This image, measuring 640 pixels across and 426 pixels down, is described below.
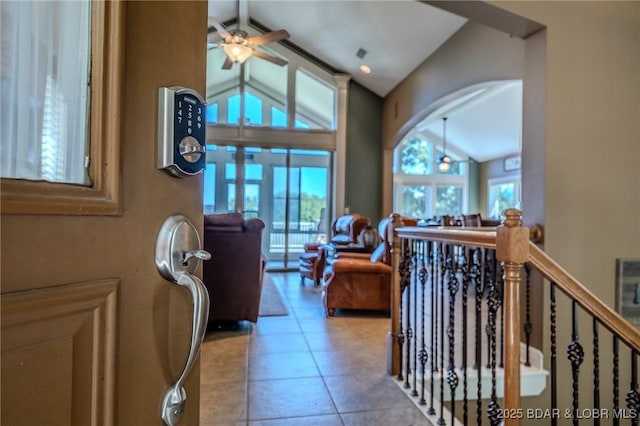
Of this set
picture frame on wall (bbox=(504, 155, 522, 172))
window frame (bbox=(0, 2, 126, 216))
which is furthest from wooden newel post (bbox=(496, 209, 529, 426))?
picture frame on wall (bbox=(504, 155, 522, 172))

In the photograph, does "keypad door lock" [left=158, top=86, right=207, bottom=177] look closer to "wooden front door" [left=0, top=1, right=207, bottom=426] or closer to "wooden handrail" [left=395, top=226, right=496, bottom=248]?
"wooden front door" [left=0, top=1, right=207, bottom=426]

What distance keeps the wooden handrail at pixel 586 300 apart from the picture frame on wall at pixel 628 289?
1557mm

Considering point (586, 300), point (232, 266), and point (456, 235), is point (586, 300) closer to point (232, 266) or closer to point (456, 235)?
point (456, 235)

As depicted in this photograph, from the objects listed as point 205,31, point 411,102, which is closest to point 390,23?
point 411,102

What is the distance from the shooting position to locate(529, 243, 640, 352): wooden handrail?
1417 mm

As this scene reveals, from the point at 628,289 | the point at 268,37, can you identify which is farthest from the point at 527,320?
the point at 268,37

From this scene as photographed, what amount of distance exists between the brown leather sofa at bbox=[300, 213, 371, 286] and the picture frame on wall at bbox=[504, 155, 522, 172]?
513cm

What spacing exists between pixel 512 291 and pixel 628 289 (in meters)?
2.02

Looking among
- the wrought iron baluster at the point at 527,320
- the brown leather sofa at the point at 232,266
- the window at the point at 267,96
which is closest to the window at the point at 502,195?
the window at the point at 267,96

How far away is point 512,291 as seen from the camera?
1.39 meters

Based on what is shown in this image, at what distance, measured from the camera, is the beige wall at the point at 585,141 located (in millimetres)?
2574

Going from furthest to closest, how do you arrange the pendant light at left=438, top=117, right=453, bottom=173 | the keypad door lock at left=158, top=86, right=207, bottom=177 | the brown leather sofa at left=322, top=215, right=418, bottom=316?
the pendant light at left=438, top=117, right=453, bottom=173 < the brown leather sofa at left=322, top=215, right=418, bottom=316 < the keypad door lock at left=158, top=86, right=207, bottom=177

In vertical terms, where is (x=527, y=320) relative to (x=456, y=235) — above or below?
below

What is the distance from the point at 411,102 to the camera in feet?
18.6
